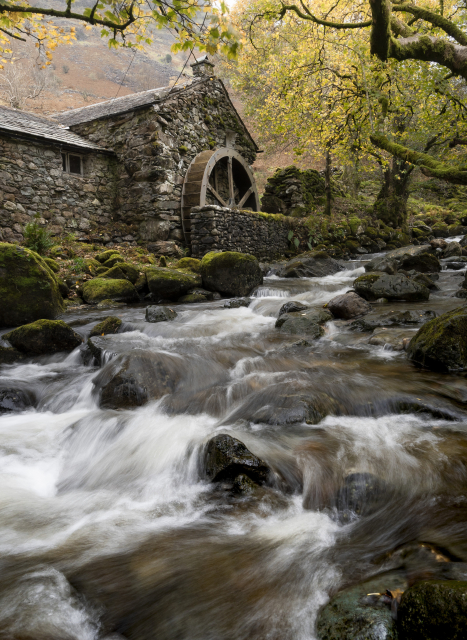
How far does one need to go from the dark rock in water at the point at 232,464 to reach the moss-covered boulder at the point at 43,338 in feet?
11.7

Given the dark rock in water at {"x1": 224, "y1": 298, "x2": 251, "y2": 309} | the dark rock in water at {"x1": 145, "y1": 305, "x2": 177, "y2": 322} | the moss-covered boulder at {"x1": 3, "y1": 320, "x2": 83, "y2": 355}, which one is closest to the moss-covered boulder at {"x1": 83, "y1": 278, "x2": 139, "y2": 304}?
the dark rock in water at {"x1": 145, "y1": 305, "x2": 177, "y2": 322}

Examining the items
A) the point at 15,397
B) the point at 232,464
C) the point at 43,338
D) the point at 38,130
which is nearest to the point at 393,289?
the point at 232,464

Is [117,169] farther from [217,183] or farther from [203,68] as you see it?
[203,68]

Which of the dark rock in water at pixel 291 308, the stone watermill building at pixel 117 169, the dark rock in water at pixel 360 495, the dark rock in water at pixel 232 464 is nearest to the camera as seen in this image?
the dark rock in water at pixel 360 495

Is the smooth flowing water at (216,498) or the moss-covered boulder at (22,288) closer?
the smooth flowing water at (216,498)

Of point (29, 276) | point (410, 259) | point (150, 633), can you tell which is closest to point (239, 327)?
point (29, 276)

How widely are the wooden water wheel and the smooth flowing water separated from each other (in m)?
9.14

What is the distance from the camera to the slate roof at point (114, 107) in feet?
39.9

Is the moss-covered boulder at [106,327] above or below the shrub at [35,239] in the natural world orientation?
below

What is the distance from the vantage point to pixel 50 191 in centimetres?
1131

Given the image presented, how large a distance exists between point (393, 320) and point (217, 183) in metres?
12.4

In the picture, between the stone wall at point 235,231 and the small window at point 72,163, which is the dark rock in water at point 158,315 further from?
the small window at point 72,163

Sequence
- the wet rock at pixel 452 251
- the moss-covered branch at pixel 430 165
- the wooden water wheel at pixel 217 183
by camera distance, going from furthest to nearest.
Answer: the wet rock at pixel 452 251 → the wooden water wheel at pixel 217 183 → the moss-covered branch at pixel 430 165

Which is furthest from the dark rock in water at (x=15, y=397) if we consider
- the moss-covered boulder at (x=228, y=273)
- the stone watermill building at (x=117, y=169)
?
the stone watermill building at (x=117, y=169)
